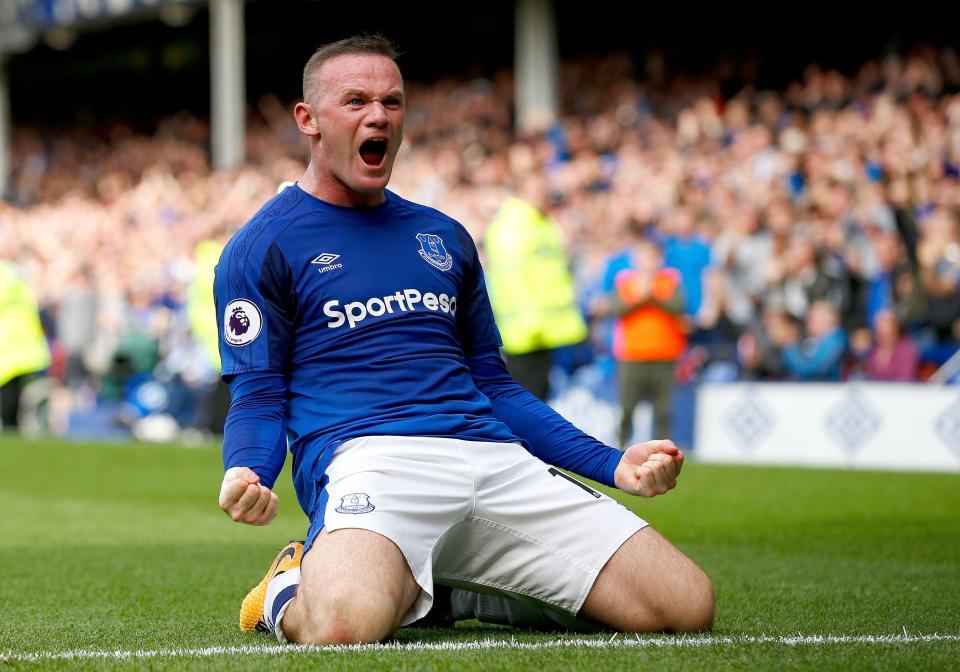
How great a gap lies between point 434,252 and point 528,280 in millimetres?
7950

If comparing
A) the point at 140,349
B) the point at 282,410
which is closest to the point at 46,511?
the point at 282,410

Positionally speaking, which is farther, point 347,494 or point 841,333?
point 841,333

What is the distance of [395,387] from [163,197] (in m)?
23.1

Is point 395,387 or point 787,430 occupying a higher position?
point 395,387

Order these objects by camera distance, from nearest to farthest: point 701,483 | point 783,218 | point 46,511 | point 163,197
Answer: point 46,511 < point 701,483 < point 783,218 < point 163,197

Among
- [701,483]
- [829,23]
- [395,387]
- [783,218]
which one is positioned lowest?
[701,483]

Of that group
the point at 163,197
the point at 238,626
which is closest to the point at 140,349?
the point at 163,197

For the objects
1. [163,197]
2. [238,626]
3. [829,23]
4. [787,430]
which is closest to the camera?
[238,626]

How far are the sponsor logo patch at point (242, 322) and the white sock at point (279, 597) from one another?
0.69 meters

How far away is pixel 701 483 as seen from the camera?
449 inches

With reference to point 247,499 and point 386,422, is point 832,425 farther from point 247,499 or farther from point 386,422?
point 247,499

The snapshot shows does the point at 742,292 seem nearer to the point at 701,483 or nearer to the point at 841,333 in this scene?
the point at 841,333

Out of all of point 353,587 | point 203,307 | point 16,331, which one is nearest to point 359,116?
point 353,587

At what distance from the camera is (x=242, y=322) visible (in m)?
4.66
